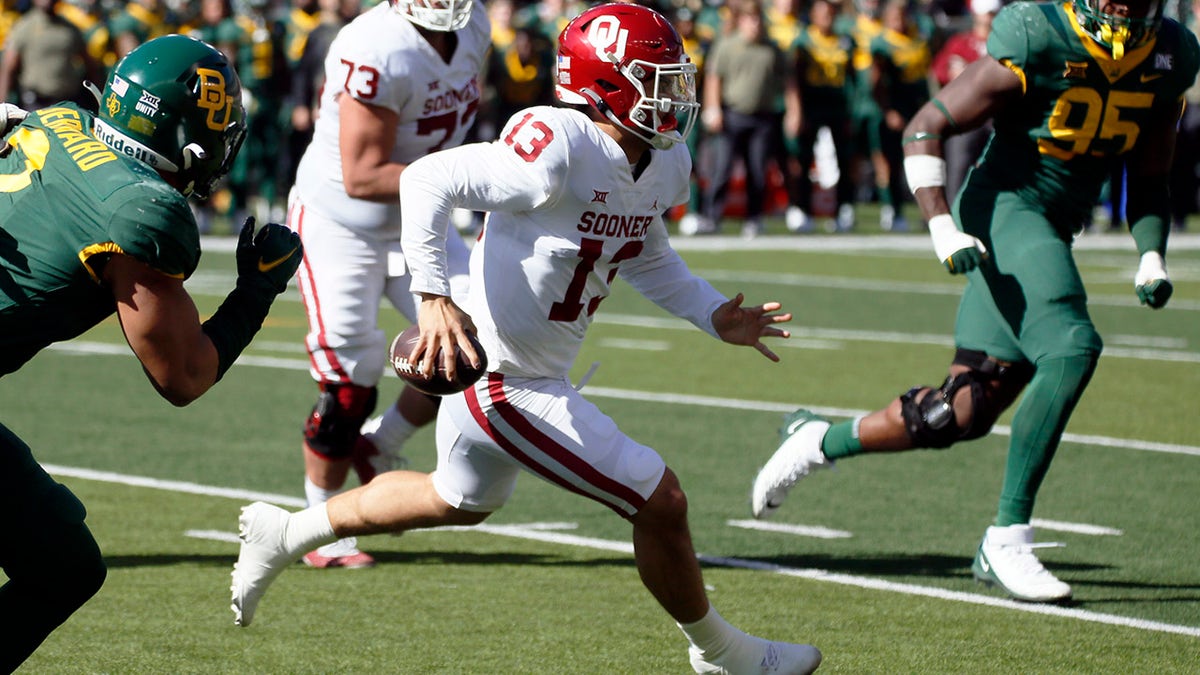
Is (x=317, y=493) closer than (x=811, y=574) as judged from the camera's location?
No

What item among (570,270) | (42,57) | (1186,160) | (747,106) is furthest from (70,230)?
(1186,160)

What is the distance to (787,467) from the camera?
19.7 feet

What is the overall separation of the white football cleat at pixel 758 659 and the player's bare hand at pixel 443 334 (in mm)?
947

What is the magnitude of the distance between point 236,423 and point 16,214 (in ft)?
16.0

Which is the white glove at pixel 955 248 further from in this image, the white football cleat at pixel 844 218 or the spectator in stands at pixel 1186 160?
the spectator in stands at pixel 1186 160

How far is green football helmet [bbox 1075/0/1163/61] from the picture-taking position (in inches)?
220

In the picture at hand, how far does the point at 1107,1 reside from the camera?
5586 millimetres

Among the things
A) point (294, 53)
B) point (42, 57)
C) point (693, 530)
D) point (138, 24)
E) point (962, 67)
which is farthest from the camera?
point (294, 53)

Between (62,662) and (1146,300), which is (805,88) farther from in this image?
(62,662)

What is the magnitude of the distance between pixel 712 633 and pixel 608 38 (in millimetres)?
1415

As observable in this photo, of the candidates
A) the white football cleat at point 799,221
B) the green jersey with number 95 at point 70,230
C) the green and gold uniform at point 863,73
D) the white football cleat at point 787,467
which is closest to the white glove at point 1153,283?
the white football cleat at point 787,467

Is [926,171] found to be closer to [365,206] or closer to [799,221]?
[365,206]

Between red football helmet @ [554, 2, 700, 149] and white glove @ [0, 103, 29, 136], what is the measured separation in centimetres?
124

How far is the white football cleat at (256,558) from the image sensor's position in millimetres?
4746
